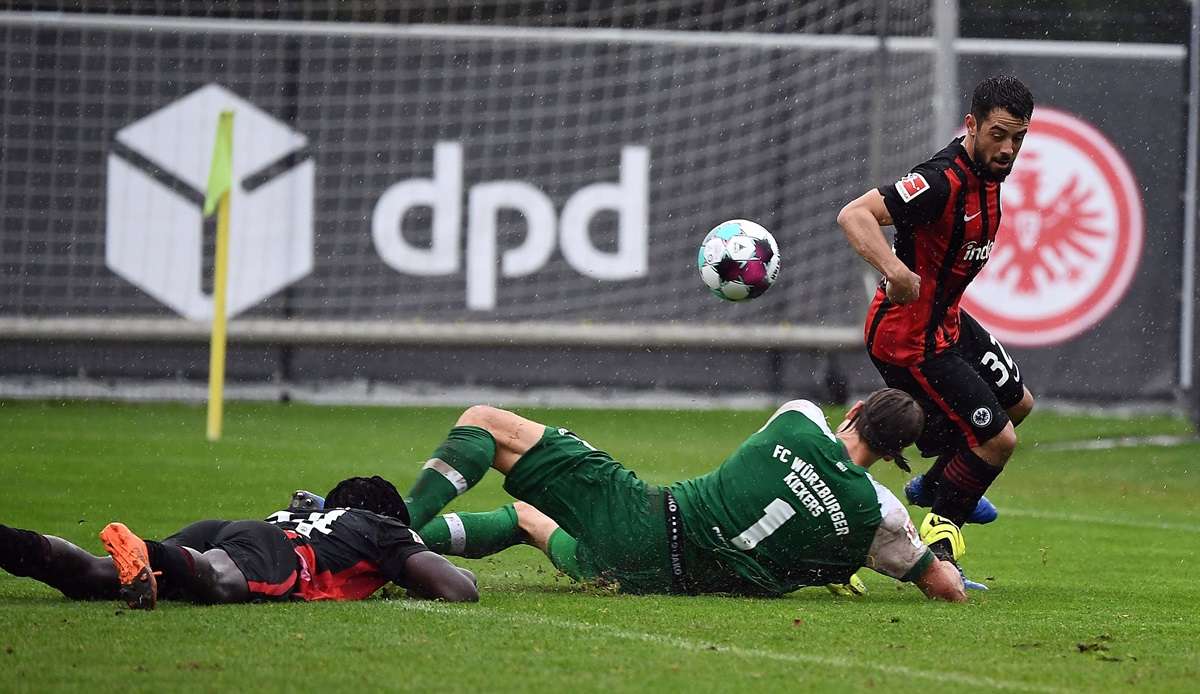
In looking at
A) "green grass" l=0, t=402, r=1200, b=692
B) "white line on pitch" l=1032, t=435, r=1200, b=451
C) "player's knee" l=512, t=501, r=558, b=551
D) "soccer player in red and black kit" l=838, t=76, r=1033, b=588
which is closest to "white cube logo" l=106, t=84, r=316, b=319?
"green grass" l=0, t=402, r=1200, b=692

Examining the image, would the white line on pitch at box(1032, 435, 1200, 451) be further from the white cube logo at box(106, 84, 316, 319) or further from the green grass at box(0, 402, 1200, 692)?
the white cube logo at box(106, 84, 316, 319)

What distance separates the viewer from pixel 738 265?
877cm

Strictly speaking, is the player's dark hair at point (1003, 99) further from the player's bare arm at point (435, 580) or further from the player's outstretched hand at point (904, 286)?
the player's bare arm at point (435, 580)

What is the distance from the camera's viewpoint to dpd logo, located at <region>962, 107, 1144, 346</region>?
723 inches

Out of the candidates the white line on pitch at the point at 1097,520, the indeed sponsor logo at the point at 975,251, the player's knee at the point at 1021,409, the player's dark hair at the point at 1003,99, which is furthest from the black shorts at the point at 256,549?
the white line on pitch at the point at 1097,520

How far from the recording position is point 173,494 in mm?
10867

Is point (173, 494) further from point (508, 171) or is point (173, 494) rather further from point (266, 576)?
point (508, 171)

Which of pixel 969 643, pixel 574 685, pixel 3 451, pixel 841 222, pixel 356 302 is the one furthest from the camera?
pixel 356 302

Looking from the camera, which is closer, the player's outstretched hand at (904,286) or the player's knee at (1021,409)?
the player's outstretched hand at (904,286)

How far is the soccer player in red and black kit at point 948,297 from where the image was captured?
7879 millimetres

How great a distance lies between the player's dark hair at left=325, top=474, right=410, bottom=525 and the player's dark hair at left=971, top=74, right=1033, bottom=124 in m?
3.21

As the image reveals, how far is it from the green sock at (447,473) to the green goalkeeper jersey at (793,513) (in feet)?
2.67

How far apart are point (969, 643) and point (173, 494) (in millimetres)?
6200

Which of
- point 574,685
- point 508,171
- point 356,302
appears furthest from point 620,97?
point 574,685
